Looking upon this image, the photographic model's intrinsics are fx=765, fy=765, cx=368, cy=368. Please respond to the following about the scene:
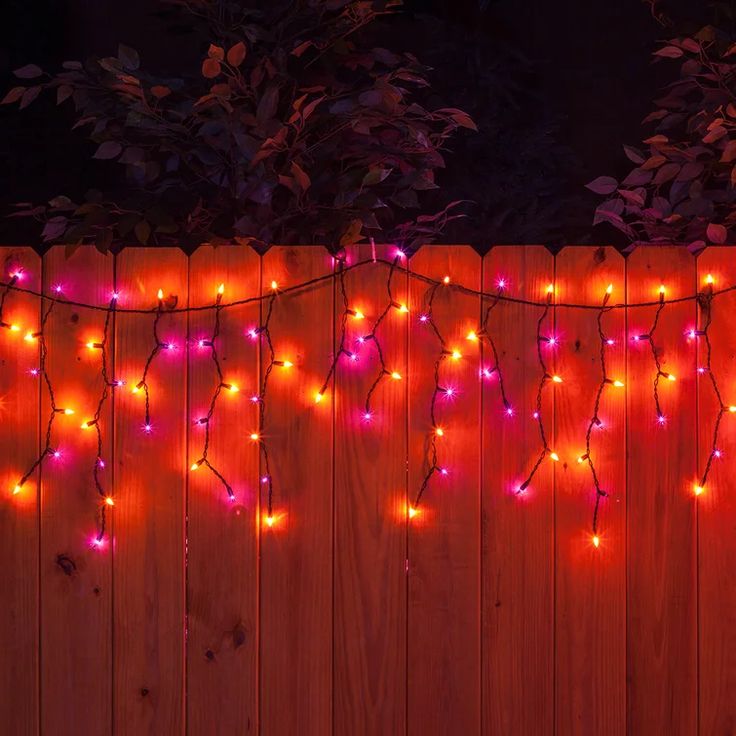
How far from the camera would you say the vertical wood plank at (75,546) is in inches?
78.3

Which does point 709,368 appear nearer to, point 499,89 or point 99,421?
point 99,421

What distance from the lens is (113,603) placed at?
6.53 ft

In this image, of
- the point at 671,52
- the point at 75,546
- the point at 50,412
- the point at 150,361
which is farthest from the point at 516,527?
the point at 671,52

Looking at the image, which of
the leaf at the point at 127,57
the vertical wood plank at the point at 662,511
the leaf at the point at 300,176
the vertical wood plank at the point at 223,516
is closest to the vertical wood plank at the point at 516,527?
the vertical wood plank at the point at 662,511

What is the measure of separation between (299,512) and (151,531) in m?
0.39

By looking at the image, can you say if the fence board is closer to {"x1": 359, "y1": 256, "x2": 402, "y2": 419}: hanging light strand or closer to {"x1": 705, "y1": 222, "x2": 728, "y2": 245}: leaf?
{"x1": 705, "y1": 222, "x2": 728, "y2": 245}: leaf

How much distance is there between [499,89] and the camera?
3.25 meters

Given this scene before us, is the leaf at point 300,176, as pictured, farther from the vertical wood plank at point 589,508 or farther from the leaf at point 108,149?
the vertical wood plank at point 589,508

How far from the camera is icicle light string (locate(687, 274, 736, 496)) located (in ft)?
6.40

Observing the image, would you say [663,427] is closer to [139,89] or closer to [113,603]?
[113,603]

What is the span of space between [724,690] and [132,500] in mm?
1591

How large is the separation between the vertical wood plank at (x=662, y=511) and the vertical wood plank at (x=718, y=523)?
0.03m

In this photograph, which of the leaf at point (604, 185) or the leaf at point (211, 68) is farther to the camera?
the leaf at point (604, 185)

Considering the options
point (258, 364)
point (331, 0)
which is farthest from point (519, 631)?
point (331, 0)
